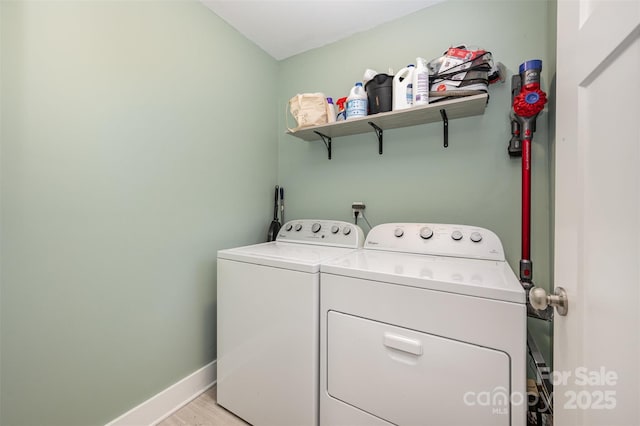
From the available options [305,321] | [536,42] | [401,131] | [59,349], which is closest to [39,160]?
[59,349]

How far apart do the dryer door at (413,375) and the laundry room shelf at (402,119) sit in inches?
43.0

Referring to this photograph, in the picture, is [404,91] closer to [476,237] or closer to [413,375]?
[476,237]

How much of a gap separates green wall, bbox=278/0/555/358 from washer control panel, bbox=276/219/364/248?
0.60 feet

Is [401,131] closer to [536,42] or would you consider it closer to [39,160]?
[536,42]

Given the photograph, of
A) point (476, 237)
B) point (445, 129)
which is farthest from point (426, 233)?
point (445, 129)

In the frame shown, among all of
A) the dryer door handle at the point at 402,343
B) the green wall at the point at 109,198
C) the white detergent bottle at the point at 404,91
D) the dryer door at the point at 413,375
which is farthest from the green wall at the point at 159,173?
the dryer door handle at the point at 402,343

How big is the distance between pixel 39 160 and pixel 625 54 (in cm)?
167

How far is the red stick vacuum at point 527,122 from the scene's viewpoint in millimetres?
1185

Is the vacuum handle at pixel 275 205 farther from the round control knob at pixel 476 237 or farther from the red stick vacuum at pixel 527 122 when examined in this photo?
the red stick vacuum at pixel 527 122

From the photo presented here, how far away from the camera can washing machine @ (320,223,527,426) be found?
806 millimetres

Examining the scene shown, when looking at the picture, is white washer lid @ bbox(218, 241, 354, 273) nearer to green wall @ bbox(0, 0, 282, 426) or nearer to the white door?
green wall @ bbox(0, 0, 282, 426)

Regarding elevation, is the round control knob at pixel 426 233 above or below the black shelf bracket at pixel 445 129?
below

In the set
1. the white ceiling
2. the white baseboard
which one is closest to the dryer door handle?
the white baseboard

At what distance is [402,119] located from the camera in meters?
1.53
